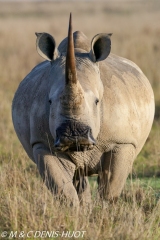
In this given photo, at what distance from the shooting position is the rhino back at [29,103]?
5.54 m

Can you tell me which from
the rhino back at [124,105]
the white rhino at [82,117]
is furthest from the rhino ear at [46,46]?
the rhino back at [124,105]

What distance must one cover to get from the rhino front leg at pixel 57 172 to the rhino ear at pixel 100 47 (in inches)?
33.9

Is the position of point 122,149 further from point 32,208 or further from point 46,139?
point 32,208

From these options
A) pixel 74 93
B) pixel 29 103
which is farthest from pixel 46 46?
pixel 74 93

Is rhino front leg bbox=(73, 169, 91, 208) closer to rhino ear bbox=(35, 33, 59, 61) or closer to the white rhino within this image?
the white rhino

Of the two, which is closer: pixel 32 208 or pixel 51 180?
pixel 32 208

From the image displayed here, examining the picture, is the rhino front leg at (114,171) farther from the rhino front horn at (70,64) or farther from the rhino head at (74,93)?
the rhino front horn at (70,64)

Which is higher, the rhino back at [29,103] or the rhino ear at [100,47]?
the rhino ear at [100,47]

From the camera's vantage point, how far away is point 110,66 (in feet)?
19.9

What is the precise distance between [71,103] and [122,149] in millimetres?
955

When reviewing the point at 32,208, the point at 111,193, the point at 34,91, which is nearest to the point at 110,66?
the point at 34,91

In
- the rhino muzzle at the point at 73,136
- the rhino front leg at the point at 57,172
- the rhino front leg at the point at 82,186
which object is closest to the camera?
the rhino muzzle at the point at 73,136

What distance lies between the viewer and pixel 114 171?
5547mm

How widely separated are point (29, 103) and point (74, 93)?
1194 millimetres
